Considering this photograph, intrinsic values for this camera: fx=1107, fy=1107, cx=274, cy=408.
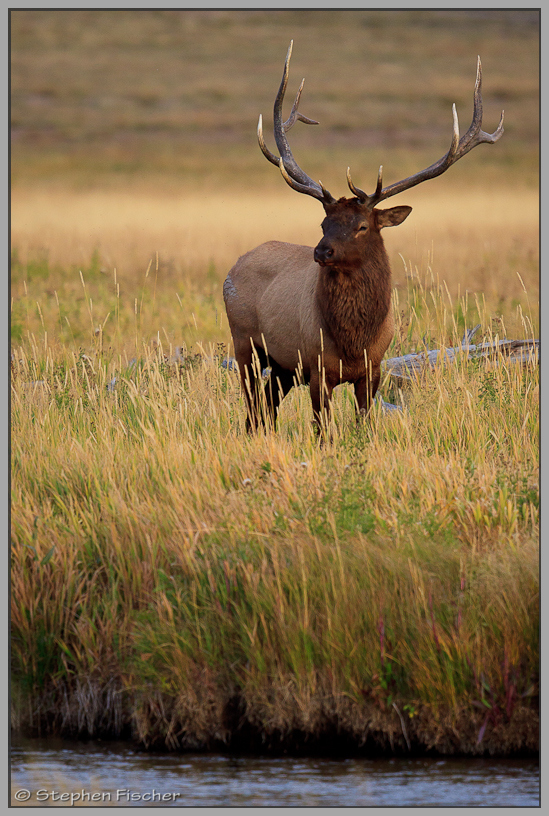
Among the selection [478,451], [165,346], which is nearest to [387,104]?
[165,346]

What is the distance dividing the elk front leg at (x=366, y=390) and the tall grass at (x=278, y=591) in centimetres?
83

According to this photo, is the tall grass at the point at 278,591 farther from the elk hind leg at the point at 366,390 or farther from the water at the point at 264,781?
the elk hind leg at the point at 366,390

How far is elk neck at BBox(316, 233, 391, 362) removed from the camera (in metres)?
7.44

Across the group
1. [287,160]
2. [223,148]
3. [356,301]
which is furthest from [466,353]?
[223,148]

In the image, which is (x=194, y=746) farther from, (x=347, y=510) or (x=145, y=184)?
(x=145, y=184)

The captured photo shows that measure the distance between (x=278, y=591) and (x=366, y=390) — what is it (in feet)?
8.93

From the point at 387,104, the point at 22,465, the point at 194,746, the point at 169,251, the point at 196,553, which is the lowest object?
the point at 194,746

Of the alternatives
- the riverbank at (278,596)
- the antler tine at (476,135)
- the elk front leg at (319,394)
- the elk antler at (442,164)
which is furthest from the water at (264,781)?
the antler tine at (476,135)

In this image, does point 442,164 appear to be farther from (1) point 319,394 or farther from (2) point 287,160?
(1) point 319,394

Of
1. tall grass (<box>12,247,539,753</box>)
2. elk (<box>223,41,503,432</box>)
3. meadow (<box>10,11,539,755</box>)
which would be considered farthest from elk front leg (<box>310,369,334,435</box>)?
tall grass (<box>12,247,539,753</box>)

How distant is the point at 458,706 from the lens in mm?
4844

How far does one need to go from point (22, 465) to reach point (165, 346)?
16.2 feet

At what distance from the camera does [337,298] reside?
7.45 metres

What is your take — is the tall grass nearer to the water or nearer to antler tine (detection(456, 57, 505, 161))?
the water
